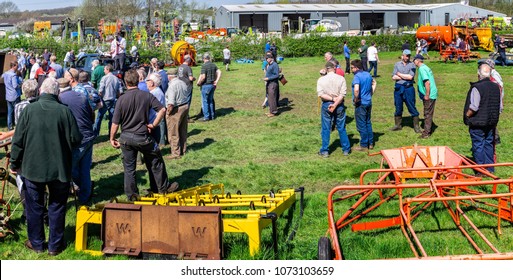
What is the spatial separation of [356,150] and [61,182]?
22.2ft

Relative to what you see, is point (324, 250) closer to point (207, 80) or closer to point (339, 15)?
point (207, 80)

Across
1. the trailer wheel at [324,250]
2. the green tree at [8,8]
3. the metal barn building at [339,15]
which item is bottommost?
the trailer wheel at [324,250]

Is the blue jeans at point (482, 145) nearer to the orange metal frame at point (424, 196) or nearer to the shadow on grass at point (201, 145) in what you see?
the orange metal frame at point (424, 196)

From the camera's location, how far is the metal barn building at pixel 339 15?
6144 cm

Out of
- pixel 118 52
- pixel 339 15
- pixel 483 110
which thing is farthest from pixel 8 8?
pixel 483 110

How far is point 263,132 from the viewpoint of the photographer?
14.2 metres

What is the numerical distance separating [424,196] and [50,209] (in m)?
4.61

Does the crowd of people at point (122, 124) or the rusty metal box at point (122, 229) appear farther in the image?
the crowd of people at point (122, 124)

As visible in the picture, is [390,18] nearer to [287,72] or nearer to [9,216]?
[287,72]

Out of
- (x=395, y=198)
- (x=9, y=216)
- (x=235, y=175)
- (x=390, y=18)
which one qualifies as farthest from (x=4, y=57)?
(x=390, y=18)

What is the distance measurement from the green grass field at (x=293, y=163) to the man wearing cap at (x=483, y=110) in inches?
→ 24.4

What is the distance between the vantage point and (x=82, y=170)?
8.38 metres

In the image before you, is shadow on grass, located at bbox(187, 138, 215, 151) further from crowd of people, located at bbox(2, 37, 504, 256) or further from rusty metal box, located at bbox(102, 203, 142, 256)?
rusty metal box, located at bbox(102, 203, 142, 256)

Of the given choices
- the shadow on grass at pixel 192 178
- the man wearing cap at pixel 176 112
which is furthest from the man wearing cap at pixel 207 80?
the shadow on grass at pixel 192 178
